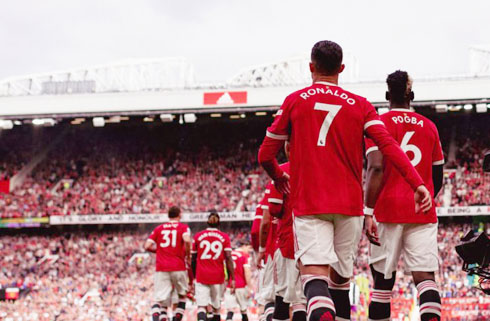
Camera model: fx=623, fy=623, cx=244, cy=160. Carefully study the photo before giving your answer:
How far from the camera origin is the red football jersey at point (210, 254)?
10.1m

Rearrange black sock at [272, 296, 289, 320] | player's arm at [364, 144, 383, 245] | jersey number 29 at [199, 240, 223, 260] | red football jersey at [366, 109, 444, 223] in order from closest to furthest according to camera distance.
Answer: player's arm at [364, 144, 383, 245] < red football jersey at [366, 109, 444, 223] < black sock at [272, 296, 289, 320] < jersey number 29 at [199, 240, 223, 260]

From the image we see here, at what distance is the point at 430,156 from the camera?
5.25 meters

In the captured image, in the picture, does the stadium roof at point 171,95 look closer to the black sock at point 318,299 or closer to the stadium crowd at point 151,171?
the stadium crowd at point 151,171

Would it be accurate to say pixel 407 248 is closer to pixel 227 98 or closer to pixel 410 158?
pixel 410 158

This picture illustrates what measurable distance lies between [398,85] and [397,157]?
1514 mm

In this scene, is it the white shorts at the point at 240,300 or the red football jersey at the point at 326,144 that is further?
the white shorts at the point at 240,300

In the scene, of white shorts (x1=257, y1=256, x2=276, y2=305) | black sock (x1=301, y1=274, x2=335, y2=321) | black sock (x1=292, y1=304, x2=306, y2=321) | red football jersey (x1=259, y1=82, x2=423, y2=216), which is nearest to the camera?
black sock (x1=301, y1=274, x2=335, y2=321)

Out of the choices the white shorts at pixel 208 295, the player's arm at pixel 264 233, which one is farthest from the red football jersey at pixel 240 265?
the player's arm at pixel 264 233

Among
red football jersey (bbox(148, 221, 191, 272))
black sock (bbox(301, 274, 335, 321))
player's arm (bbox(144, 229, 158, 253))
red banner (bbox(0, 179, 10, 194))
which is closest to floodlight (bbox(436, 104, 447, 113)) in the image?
red football jersey (bbox(148, 221, 191, 272))

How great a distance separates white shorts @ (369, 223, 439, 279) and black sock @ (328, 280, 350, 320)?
0.75 metres

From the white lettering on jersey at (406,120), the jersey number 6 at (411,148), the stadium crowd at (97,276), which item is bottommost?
the stadium crowd at (97,276)

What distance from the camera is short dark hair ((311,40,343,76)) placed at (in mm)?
4289

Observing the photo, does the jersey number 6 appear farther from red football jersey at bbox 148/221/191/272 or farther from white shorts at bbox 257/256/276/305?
red football jersey at bbox 148/221/191/272

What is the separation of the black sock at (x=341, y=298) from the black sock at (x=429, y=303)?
691mm
